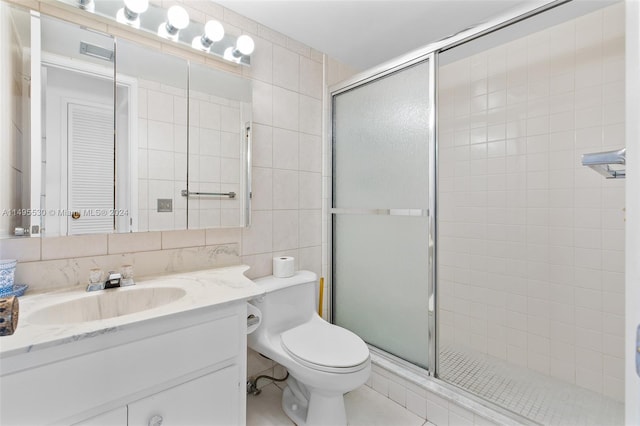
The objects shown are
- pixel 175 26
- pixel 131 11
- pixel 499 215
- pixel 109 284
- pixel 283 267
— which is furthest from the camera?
pixel 499 215

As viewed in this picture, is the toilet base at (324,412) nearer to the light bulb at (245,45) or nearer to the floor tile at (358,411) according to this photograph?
the floor tile at (358,411)

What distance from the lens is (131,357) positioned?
2.97 ft

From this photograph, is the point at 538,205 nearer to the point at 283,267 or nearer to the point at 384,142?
the point at 384,142

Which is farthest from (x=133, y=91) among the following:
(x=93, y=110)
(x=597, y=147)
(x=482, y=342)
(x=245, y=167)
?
(x=482, y=342)

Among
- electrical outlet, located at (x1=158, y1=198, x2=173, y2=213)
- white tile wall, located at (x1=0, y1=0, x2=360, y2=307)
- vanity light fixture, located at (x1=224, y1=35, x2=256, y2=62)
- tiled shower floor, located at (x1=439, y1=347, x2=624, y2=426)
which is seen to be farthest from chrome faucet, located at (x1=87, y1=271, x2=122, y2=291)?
tiled shower floor, located at (x1=439, y1=347, x2=624, y2=426)

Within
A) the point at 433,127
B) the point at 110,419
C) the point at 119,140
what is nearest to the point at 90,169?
the point at 119,140

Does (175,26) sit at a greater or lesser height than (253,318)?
greater

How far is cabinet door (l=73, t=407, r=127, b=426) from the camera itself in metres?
0.86

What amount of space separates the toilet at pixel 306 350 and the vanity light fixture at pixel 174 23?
1.30 meters

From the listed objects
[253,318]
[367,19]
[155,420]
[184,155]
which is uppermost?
[367,19]

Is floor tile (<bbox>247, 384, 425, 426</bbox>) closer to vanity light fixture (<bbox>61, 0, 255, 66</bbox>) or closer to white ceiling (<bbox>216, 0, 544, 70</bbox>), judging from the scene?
vanity light fixture (<bbox>61, 0, 255, 66</bbox>)

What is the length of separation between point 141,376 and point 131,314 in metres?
0.19

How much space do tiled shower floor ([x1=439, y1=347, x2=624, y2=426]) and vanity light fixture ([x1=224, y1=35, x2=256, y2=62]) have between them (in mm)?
2041

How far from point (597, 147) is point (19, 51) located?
2.76 m
